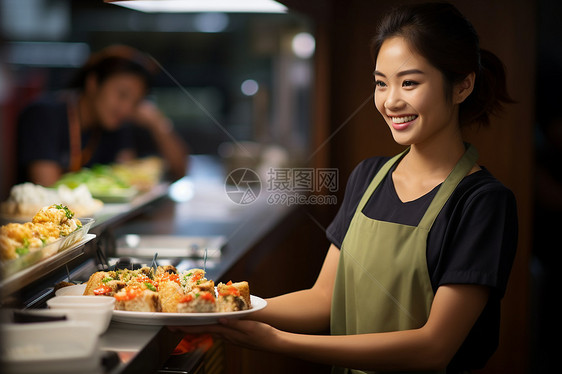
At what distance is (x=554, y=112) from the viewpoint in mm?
1588

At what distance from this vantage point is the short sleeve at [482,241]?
1205 millimetres

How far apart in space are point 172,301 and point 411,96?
2.01 feet

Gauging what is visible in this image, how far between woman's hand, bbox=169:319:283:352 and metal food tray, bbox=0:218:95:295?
0.89ft

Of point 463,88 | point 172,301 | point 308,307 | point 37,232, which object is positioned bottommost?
point 308,307

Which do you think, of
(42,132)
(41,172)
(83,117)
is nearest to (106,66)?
(83,117)

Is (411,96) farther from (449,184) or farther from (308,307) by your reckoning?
(308,307)

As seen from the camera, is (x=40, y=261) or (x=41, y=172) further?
(x=41, y=172)

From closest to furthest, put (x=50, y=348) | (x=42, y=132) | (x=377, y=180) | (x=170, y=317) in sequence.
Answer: (x=50, y=348), (x=170, y=317), (x=377, y=180), (x=42, y=132)

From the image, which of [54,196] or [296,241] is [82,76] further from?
[296,241]

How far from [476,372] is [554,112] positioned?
676 mm

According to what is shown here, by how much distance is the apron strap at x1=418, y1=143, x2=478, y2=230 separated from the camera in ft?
4.20

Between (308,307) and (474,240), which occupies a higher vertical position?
(474,240)

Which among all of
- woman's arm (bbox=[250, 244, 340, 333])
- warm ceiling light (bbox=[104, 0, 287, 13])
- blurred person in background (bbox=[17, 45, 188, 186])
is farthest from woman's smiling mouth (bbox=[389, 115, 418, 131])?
blurred person in background (bbox=[17, 45, 188, 186])
